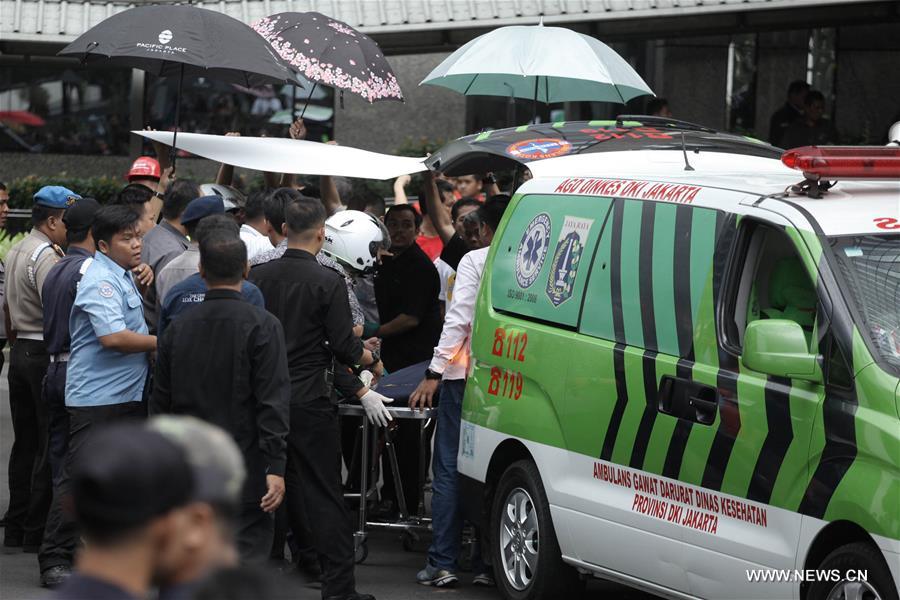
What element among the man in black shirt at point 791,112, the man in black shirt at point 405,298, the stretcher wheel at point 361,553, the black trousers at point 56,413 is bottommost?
the stretcher wheel at point 361,553

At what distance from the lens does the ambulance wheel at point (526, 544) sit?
6406 mm

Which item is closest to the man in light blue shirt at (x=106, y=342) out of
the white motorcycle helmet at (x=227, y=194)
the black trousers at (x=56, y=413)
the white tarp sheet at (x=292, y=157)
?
the black trousers at (x=56, y=413)

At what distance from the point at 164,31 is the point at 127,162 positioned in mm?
11693

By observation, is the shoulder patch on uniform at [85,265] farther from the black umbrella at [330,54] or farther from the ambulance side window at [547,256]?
the black umbrella at [330,54]

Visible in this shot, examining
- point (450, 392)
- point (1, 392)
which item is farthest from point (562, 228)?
point (1, 392)

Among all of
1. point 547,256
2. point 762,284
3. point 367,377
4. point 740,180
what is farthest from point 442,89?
point 762,284

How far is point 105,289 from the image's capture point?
6805 millimetres

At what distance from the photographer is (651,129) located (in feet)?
25.7

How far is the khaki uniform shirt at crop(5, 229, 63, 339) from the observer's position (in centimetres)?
786

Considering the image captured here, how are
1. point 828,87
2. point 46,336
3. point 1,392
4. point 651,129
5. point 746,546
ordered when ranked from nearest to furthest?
point 746,546
point 46,336
point 651,129
point 1,392
point 828,87

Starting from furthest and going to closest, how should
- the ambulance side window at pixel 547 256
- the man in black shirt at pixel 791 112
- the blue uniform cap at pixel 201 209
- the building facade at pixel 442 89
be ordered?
the building facade at pixel 442 89
the man in black shirt at pixel 791 112
the blue uniform cap at pixel 201 209
the ambulance side window at pixel 547 256

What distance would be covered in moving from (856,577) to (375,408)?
10.0ft

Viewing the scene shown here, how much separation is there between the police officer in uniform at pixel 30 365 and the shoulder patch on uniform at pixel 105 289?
44.6 inches

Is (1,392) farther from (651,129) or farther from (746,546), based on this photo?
(746,546)
